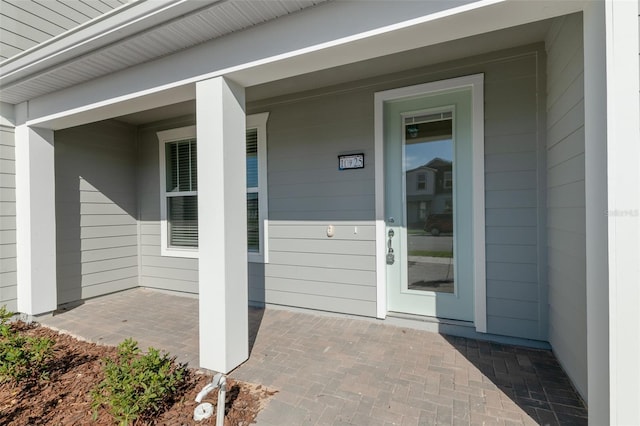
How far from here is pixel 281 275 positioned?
12.4 ft

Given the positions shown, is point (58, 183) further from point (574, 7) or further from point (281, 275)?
point (574, 7)

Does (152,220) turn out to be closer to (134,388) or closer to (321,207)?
(321,207)

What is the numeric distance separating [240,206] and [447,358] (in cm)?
214

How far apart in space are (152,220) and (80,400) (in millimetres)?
3179

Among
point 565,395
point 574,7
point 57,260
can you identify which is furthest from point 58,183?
point 565,395

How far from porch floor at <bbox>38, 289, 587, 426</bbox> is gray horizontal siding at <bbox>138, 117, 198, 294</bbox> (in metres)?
1.04

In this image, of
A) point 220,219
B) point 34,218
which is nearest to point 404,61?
point 220,219

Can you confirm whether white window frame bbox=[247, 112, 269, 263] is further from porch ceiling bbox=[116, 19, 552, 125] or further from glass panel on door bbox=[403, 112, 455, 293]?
glass panel on door bbox=[403, 112, 455, 293]

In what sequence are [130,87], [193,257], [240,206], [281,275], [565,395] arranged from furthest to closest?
1. [193,257]
2. [281,275]
3. [130,87]
4. [240,206]
5. [565,395]

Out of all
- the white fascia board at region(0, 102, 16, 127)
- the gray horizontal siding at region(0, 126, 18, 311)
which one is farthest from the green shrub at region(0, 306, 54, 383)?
the white fascia board at region(0, 102, 16, 127)

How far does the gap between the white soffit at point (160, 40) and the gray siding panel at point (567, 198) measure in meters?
1.79

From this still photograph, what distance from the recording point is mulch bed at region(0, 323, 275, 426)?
182cm

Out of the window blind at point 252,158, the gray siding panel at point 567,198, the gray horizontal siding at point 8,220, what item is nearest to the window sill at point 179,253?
the window blind at point 252,158

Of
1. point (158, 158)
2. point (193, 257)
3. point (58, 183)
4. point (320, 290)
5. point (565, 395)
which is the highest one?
point (158, 158)
